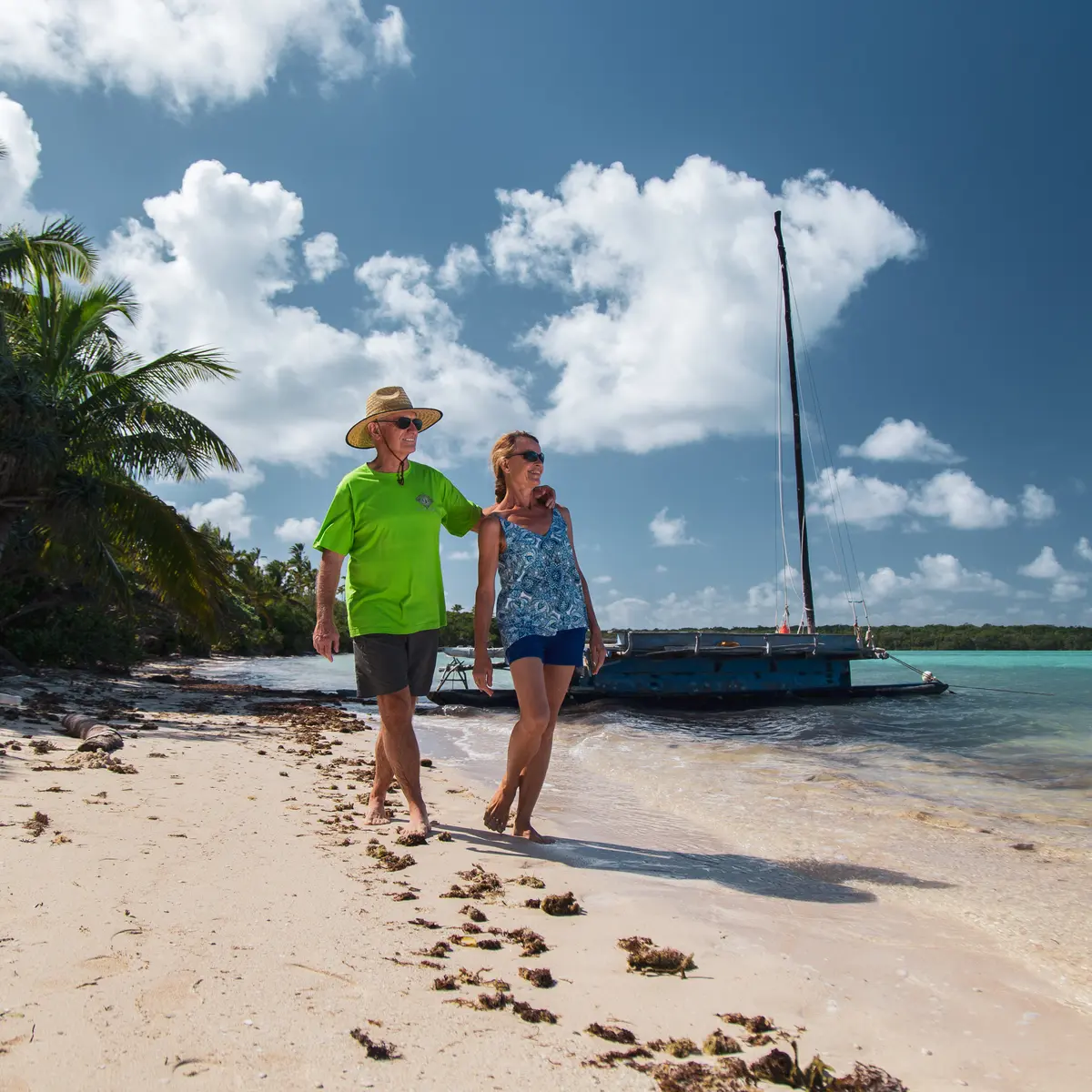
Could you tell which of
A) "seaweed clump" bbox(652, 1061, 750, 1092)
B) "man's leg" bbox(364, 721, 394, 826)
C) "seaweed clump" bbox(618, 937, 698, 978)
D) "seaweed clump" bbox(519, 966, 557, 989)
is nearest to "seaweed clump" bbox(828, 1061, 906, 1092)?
"seaweed clump" bbox(652, 1061, 750, 1092)

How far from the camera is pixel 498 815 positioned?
12.9 ft

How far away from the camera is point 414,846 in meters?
3.49

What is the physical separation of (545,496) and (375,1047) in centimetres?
265

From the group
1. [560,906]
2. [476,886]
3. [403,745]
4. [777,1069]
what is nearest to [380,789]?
[403,745]

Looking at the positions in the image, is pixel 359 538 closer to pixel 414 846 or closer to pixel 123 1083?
pixel 414 846

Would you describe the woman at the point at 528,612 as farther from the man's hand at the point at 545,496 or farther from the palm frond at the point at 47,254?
the palm frond at the point at 47,254

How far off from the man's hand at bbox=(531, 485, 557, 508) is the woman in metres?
0.02

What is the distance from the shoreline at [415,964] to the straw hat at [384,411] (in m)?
1.85

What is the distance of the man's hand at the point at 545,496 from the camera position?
3.93 m

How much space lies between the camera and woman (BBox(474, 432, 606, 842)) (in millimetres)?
3768

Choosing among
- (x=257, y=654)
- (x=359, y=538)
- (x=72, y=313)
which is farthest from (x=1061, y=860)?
(x=257, y=654)

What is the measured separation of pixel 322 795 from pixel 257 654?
2666 inches

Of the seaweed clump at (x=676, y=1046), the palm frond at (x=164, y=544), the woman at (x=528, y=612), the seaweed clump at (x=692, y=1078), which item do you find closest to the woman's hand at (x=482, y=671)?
the woman at (x=528, y=612)

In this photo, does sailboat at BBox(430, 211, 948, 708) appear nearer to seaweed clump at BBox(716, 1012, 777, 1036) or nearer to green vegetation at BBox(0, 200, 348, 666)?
green vegetation at BBox(0, 200, 348, 666)
